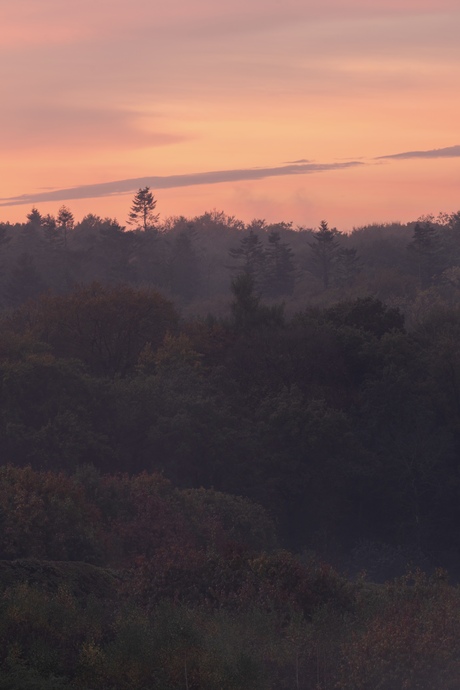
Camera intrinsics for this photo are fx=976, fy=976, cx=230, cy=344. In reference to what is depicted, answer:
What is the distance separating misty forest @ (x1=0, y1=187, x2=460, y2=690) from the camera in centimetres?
1383

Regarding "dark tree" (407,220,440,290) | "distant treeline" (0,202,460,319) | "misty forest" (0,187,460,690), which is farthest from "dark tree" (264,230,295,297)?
"misty forest" (0,187,460,690)

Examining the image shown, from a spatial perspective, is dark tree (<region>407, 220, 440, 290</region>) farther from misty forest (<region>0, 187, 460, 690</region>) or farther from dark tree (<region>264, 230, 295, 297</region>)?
misty forest (<region>0, 187, 460, 690</region>)

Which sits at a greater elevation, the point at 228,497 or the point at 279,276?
the point at 279,276

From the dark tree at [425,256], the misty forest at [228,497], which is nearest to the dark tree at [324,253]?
the dark tree at [425,256]

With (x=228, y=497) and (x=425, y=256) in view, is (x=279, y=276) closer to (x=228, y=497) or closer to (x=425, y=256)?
(x=425, y=256)

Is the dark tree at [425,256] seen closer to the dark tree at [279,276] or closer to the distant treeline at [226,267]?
the distant treeline at [226,267]

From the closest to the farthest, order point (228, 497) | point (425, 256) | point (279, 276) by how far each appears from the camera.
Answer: point (228, 497) < point (425, 256) < point (279, 276)

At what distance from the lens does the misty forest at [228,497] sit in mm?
13828

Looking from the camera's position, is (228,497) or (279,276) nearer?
(228,497)

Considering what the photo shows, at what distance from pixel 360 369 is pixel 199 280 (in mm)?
71714

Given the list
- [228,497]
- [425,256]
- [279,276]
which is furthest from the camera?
[279,276]

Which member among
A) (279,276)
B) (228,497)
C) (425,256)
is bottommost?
(228,497)

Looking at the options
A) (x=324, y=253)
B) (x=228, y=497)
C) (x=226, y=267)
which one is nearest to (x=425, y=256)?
(x=324, y=253)

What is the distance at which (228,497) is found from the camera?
33.8 meters
